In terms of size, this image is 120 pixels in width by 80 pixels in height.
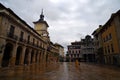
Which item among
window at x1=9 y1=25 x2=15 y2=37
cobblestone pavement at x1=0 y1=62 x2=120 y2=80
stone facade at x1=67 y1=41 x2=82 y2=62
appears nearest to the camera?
cobblestone pavement at x1=0 y1=62 x2=120 y2=80

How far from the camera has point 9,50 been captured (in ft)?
59.3

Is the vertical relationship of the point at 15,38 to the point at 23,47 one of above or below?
above

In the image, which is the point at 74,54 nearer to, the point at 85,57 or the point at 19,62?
the point at 85,57

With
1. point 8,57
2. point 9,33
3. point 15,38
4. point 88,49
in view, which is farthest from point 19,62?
point 88,49

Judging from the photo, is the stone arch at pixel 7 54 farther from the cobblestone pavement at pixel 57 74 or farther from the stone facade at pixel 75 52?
the stone facade at pixel 75 52

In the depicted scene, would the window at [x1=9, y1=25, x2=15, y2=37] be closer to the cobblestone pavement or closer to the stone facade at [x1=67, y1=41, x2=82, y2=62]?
the cobblestone pavement

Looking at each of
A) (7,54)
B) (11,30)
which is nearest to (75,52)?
(7,54)

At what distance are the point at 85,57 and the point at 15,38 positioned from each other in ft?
151

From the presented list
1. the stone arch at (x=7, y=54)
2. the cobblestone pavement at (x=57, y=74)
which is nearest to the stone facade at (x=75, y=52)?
the stone arch at (x=7, y=54)

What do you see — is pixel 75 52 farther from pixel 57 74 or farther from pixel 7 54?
pixel 57 74

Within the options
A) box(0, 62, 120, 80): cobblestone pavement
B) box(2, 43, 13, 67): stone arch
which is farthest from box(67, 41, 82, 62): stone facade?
box(0, 62, 120, 80): cobblestone pavement

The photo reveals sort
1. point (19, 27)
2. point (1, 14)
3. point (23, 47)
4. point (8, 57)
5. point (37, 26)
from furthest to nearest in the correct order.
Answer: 1. point (37, 26)
2. point (23, 47)
3. point (19, 27)
4. point (8, 57)
5. point (1, 14)

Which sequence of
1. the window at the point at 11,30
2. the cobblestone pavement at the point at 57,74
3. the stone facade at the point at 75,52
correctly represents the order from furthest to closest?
the stone facade at the point at 75,52
the window at the point at 11,30
the cobblestone pavement at the point at 57,74

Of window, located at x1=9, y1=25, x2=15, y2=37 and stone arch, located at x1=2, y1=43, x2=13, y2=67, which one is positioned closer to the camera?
stone arch, located at x1=2, y1=43, x2=13, y2=67
